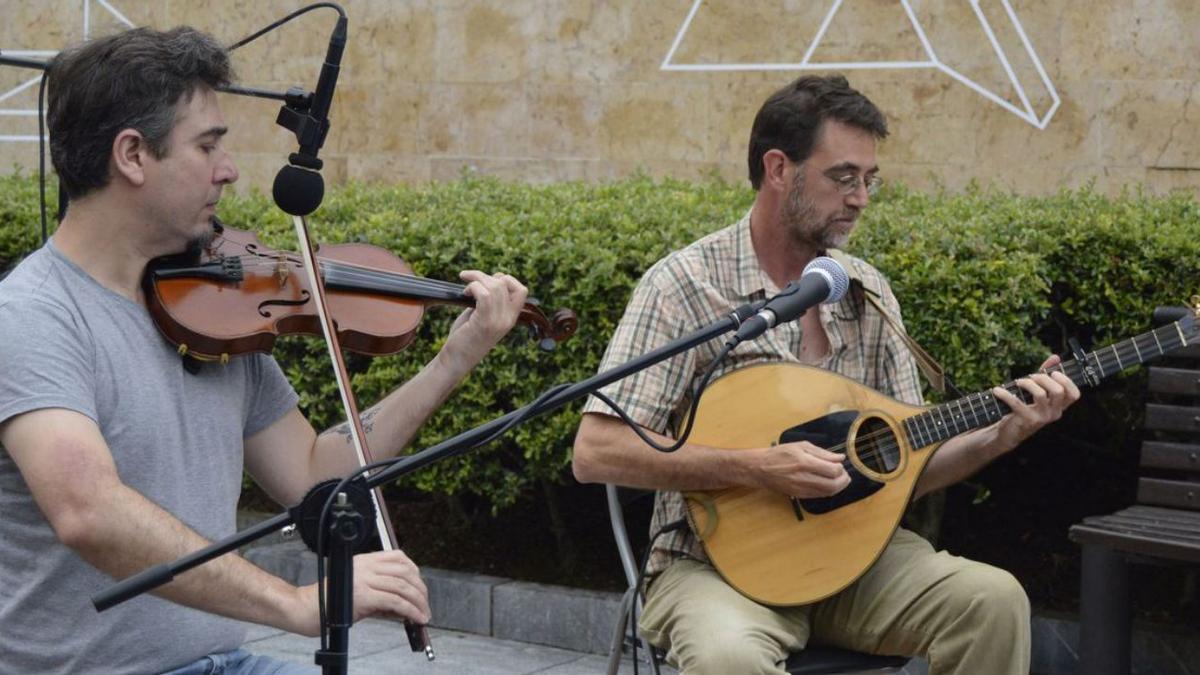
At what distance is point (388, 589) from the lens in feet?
7.81

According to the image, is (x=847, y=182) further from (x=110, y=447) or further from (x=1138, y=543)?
(x=110, y=447)

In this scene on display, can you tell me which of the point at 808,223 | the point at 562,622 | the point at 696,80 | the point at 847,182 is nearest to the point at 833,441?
the point at 808,223

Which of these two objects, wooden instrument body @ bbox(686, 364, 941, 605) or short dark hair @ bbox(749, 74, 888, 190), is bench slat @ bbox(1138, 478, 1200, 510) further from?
short dark hair @ bbox(749, 74, 888, 190)

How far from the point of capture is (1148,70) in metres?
6.50

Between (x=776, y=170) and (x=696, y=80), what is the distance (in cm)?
380

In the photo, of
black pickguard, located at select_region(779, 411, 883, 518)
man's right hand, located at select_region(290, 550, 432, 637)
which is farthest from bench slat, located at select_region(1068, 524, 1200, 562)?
man's right hand, located at select_region(290, 550, 432, 637)

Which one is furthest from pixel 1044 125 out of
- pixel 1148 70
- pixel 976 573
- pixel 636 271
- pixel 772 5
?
pixel 976 573

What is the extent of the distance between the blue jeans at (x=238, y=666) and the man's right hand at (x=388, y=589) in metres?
0.41

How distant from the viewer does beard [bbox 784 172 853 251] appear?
380 cm

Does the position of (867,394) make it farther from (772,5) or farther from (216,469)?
(772,5)

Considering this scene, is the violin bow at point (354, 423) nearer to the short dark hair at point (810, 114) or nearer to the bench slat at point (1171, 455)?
the short dark hair at point (810, 114)

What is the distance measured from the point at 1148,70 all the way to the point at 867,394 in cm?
353

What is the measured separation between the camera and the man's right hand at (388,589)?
93.1 inches

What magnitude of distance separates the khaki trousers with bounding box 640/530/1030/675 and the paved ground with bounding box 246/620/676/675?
1331 mm
